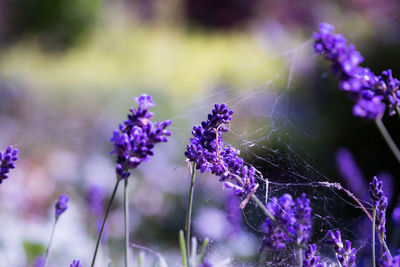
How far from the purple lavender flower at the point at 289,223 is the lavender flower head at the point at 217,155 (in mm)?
65

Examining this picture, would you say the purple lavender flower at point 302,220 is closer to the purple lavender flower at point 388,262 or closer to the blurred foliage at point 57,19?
the purple lavender flower at point 388,262

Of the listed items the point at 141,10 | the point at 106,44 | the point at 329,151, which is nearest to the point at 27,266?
the point at 329,151

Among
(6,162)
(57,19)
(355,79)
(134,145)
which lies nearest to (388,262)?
(355,79)

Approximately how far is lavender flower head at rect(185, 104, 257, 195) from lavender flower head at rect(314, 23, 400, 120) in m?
0.21

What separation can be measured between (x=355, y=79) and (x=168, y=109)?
5.13 m

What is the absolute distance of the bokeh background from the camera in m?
1.41

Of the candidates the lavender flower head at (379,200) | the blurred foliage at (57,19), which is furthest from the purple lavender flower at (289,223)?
the blurred foliage at (57,19)

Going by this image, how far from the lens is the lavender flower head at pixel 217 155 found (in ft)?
2.84

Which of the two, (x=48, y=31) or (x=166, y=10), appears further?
(x=166, y=10)

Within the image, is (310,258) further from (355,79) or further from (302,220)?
(355,79)

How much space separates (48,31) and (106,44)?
1.49 metres

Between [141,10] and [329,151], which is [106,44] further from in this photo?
[329,151]

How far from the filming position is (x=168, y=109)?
5.88 m

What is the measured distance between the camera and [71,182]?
15.8 feet
